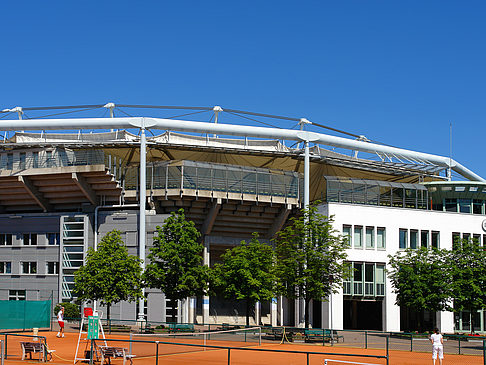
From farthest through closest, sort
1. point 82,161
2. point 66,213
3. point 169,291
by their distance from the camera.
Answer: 1. point 66,213
2. point 82,161
3. point 169,291

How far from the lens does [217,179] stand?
53.8 meters

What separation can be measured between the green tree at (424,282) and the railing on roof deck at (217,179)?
12.3m

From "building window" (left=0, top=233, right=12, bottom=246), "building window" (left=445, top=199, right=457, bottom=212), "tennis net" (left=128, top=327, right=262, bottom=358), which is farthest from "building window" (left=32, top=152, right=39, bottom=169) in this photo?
"building window" (left=445, top=199, right=457, bottom=212)

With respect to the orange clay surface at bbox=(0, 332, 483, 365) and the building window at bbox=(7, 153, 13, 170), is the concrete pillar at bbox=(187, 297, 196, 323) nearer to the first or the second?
the building window at bbox=(7, 153, 13, 170)

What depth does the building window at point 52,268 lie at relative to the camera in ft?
184

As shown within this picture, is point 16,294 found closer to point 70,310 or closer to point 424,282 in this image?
point 70,310

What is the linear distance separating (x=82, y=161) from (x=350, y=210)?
22.2 meters

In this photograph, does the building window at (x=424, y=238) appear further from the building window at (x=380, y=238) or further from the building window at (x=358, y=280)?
the building window at (x=358, y=280)

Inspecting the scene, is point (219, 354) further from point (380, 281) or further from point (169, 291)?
point (380, 281)

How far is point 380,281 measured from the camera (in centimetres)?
5516

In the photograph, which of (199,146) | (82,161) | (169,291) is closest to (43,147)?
(82,161)

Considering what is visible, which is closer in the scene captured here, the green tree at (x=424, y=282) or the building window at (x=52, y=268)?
the green tree at (x=424, y=282)

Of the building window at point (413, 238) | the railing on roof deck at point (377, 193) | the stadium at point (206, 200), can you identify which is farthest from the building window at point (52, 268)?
the building window at point (413, 238)

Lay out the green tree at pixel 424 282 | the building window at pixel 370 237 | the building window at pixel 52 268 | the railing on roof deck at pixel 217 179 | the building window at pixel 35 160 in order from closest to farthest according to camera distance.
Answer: the green tree at pixel 424 282
the railing on roof deck at pixel 217 179
the building window at pixel 35 160
the building window at pixel 370 237
the building window at pixel 52 268
